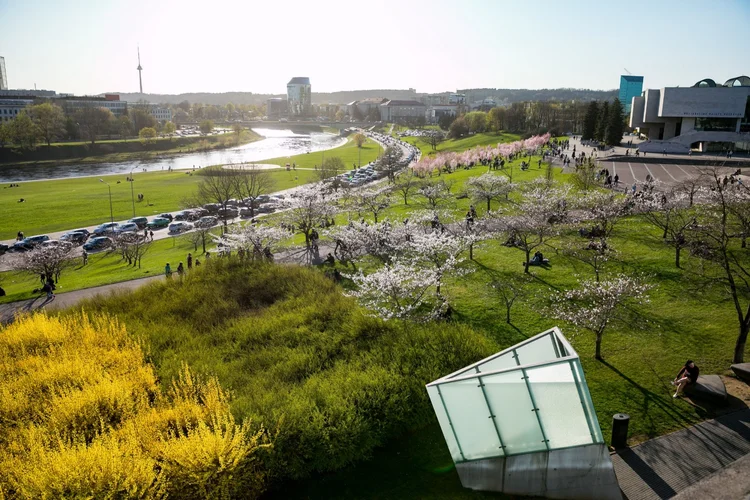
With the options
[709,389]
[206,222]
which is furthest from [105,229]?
[709,389]

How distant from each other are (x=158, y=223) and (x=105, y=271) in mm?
16104

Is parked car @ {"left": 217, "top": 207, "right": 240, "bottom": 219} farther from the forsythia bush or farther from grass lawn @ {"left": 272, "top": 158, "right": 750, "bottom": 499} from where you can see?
the forsythia bush

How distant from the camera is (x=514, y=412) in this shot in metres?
9.55

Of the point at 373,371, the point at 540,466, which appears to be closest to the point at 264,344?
the point at 373,371

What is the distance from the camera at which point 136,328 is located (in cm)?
1752

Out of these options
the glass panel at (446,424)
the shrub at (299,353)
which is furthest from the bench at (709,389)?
the glass panel at (446,424)

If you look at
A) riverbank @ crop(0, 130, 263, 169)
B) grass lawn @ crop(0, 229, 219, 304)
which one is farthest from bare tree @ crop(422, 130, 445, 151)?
grass lawn @ crop(0, 229, 219, 304)

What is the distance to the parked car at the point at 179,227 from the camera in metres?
44.9

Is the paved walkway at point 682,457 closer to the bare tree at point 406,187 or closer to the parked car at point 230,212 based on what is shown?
the bare tree at point 406,187

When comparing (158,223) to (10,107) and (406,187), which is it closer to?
(406,187)

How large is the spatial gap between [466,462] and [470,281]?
13573 mm

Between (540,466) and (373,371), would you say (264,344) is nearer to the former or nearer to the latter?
(373,371)

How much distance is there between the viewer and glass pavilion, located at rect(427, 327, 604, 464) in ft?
29.6

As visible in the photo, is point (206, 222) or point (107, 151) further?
point (107, 151)
